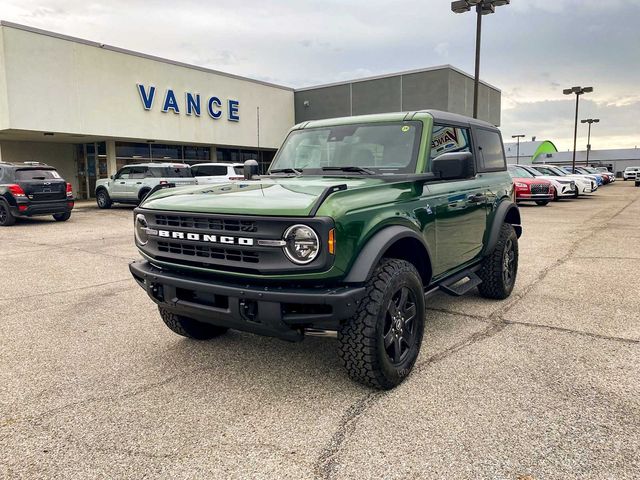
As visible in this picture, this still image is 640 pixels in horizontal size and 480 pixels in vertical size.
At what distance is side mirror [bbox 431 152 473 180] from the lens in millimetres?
3670

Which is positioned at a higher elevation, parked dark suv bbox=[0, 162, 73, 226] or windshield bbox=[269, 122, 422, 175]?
windshield bbox=[269, 122, 422, 175]

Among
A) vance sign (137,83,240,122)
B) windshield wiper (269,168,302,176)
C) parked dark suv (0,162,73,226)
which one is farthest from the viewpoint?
vance sign (137,83,240,122)

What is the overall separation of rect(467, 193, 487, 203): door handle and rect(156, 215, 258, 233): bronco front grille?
2.39 metres

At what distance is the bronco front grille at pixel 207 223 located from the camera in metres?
2.98

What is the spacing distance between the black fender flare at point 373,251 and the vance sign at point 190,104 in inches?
863

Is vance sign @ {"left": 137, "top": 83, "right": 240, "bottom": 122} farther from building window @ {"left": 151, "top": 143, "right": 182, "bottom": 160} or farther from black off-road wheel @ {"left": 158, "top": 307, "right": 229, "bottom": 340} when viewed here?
→ black off-road wheel @ {"left": 158, "top": 307, "right": 229, "bottom": 340}

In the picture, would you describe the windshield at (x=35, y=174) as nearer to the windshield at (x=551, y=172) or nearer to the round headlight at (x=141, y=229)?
the round headlight at (x=141, y=229)

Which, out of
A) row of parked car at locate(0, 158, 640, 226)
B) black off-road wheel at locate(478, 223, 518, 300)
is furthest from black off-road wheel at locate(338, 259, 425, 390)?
row of parked car at locate(0, 158, 640, 226)

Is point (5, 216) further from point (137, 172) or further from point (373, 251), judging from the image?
point (373, 251)

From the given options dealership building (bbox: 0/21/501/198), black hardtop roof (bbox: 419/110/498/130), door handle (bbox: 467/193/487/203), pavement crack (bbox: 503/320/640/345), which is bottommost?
pavement crack (bbox: 503/320/640/345)

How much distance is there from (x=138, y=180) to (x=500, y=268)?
49.6 ft

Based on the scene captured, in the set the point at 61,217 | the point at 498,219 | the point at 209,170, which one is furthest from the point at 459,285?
the point at 209,170

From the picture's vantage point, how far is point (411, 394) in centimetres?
323

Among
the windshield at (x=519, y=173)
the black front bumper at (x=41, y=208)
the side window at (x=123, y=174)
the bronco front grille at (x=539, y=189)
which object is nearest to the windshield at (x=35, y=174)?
the black front bumper at (x=41, y=208)
